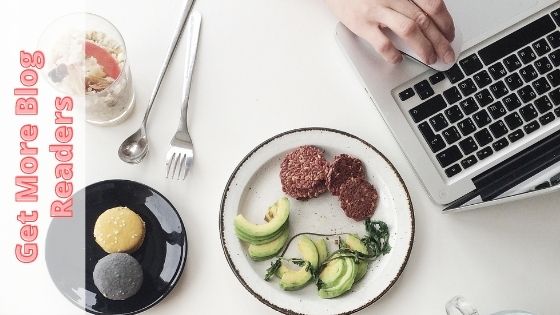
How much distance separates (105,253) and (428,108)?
0.51 metres

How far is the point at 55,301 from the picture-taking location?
96 cm

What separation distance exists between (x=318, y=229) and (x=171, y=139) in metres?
0.26

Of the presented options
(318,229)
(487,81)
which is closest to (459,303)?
(318,229)

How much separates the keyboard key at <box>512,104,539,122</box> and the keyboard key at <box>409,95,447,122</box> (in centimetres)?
12

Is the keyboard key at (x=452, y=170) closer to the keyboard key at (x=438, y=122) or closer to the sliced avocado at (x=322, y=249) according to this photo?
the keyboard key at (x=438, y=122)

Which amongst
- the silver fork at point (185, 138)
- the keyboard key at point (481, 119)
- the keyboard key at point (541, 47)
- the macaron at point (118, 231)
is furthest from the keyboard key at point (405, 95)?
the macaron at point (118, 231)

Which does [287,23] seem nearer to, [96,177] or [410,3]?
[410,3]

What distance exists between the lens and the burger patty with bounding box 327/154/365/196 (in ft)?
3.23

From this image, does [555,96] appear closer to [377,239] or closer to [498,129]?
[498,129]

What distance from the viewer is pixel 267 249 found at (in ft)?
3.18

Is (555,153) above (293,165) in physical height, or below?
below

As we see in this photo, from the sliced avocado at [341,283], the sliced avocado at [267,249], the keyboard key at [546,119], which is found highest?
the keyboard key at [546,119]

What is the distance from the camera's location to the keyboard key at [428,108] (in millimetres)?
984

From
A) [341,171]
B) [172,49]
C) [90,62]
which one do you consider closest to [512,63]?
[341,171]
